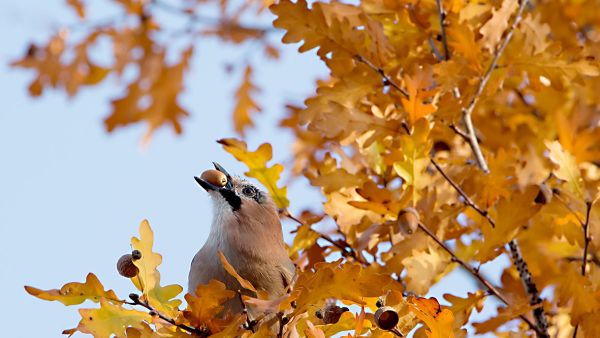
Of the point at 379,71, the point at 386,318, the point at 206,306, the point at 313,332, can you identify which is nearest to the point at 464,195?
the point at 379,71

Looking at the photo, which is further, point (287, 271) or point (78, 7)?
point (78, 7)

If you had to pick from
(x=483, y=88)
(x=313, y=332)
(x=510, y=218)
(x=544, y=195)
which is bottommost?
(x=313, y=332)

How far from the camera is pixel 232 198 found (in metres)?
3.08

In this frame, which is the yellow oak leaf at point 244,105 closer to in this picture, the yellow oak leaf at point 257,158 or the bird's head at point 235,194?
the bird's head at point 235,194

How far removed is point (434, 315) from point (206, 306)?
1.59 ft

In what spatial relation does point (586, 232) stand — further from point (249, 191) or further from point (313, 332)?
point (249, 191)

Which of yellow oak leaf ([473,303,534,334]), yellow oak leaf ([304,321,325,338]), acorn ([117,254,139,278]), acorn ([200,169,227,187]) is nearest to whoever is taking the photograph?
yellow oak leaf ([304,321,325,338])

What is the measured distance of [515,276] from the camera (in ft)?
10.9

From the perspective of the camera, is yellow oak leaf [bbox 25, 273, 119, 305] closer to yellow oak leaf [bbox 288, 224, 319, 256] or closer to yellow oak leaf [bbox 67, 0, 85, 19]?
yellow oak leaf [bbox 288, 224, 319, 256]

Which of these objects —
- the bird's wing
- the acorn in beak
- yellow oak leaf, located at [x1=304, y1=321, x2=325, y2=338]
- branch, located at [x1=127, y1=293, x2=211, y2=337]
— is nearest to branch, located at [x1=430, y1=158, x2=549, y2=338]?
the bird's wing

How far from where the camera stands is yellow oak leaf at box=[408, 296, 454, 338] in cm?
174

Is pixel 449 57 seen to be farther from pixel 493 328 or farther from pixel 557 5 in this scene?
pixel 557 5

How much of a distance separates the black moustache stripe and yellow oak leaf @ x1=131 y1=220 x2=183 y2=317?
1.13 m

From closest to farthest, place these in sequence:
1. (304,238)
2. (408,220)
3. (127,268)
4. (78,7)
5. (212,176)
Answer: (127,268) → (408,220) → (304,238) → (212,176) → (78,7)
